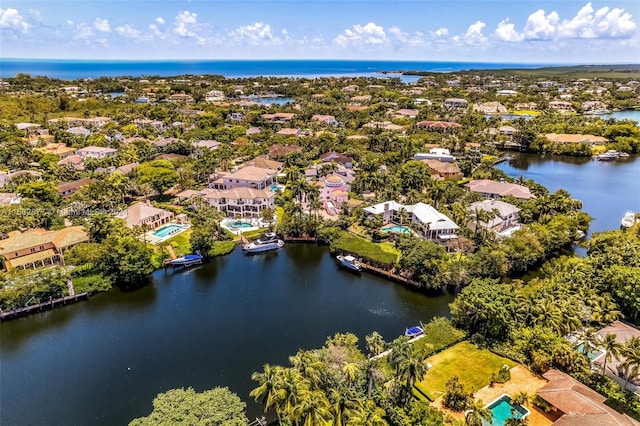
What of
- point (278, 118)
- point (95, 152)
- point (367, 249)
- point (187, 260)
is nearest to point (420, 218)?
point (367, 249)

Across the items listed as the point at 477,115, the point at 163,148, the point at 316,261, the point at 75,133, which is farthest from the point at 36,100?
the point at 477,115

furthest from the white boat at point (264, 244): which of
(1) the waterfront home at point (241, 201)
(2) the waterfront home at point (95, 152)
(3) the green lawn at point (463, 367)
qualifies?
(2) the waterfront home at point (95, 152)

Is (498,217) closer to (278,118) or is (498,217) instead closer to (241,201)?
(241,201)

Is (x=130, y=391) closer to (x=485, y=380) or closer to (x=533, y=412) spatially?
(x=485, y=380)

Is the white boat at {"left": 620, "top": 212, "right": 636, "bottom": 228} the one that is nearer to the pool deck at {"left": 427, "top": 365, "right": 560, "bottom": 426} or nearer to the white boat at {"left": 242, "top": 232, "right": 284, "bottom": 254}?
the pool deck at {"left": 427, "top": 365, "right": 560, "bottom": 426}

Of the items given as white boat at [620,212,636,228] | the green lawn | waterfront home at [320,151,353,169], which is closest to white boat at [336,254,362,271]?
the green lawn
